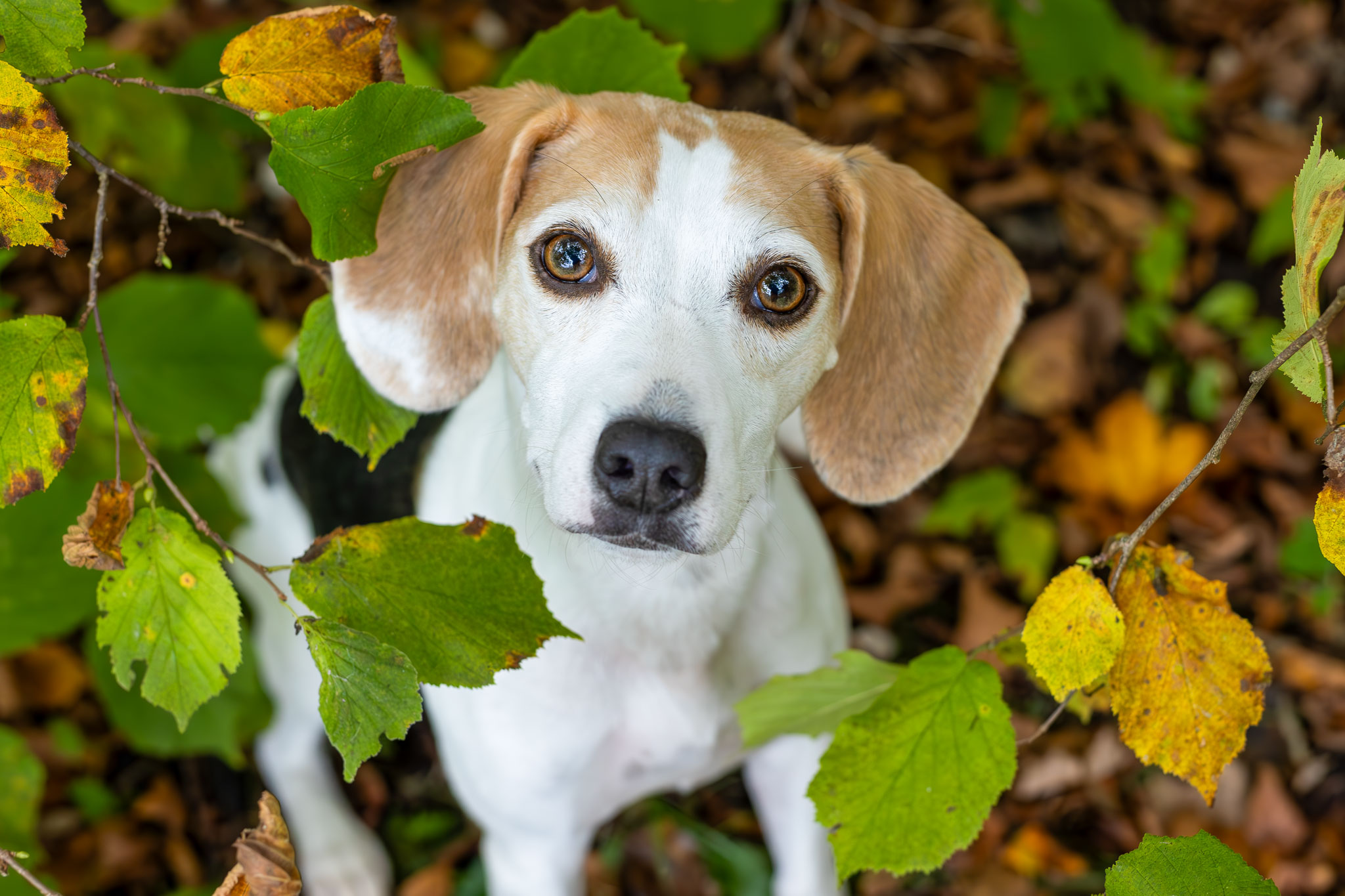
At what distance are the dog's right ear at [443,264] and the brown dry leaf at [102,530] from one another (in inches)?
20.7

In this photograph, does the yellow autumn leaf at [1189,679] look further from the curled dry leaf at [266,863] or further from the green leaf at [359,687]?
the curled dry leaf at [266,863]

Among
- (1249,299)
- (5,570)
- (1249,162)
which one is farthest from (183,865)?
(1249,162)

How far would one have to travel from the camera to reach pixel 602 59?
2156 mm

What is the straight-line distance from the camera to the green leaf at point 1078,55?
3.34 m

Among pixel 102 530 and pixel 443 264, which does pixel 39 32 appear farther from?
pixel 443 264

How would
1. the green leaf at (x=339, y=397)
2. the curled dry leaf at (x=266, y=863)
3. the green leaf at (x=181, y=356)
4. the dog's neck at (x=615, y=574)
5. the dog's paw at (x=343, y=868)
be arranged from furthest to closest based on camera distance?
1. the dog's paw at (x=343, y=868)
2. the green leaf at (x=181, y=356)
3. the dog's neck at (x=615, y=574)
4. the green leaf at (x=339, y=397)
5. the curled dry leaf at (x=266, y=863)

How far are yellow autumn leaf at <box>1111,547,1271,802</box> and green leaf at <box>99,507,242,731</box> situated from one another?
1.24 metres

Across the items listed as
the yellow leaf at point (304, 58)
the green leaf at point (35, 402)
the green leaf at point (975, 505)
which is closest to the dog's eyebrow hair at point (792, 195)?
the yellow leaf at point (304, 58)

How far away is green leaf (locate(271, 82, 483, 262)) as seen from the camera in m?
1.45

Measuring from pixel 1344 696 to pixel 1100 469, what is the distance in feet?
3.19

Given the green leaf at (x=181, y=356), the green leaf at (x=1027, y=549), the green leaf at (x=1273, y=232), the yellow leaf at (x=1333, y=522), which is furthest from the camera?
the green leaf at (x=1273, y=232)

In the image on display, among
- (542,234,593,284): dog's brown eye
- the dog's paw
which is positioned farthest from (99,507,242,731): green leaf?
the dog's paw

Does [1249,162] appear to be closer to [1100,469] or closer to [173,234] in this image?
[1100,469]

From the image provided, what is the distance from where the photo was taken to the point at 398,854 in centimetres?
332
